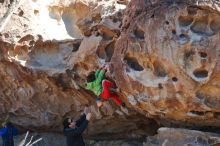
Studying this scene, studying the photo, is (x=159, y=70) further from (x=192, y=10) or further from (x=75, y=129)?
(x=75, y=129)

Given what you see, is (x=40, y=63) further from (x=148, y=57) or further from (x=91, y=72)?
(x=148, y=57)

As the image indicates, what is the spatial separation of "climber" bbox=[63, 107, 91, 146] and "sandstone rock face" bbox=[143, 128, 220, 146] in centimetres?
84

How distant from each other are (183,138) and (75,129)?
1331 millimetres

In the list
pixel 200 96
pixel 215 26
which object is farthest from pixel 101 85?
pixel 215 26

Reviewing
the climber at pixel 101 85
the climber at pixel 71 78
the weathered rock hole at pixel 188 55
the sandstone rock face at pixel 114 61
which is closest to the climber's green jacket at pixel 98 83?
the climber at pixel 101 85

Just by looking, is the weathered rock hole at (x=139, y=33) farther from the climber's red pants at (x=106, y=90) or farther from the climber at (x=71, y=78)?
the climber at (x=71, y=78)

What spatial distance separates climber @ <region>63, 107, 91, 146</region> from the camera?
636 cm

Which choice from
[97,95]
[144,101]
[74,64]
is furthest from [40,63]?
[144,101]

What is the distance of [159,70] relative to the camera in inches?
223

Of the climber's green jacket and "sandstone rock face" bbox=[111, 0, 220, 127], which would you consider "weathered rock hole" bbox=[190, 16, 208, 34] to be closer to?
"sandstone rock face" bbox=[111, 0, 220, 127]

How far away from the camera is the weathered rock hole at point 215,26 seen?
17.4 feet

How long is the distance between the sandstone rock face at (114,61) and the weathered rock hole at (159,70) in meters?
0.01

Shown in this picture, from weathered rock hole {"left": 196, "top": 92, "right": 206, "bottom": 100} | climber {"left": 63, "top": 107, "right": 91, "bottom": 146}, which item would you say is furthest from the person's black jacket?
weathered rock hole {"left": 196, "top": 92, "right": 206, "bottom": 100}

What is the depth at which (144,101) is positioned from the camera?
5.92 meters
